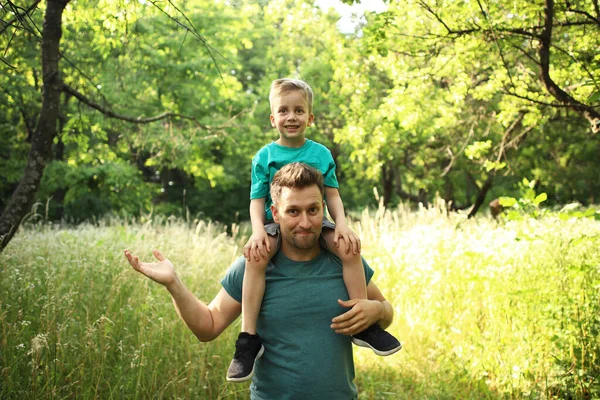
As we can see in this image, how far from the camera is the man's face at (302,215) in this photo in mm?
2373

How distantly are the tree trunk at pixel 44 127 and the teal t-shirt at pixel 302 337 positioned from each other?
130 inches

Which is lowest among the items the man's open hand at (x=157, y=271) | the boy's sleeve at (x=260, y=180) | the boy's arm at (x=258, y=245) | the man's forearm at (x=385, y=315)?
the man's forearm at (x=385, y=315)

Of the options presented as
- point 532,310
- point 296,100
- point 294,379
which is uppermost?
point 296,100

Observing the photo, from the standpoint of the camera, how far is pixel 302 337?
2.38 m

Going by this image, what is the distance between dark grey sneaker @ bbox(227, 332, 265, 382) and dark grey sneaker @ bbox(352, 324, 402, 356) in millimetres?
467

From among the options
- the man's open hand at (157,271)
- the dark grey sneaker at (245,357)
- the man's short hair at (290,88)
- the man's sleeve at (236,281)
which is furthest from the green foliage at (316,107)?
the dark grey sneaker at (245,357)

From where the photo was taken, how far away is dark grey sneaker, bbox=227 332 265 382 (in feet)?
7.63

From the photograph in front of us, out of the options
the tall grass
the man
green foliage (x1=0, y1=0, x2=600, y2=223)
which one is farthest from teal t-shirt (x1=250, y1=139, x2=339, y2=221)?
green foliage (x1=0, y1=0, x2=600, y2=223)

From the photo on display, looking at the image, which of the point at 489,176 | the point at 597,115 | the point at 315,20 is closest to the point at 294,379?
the point at 597,115

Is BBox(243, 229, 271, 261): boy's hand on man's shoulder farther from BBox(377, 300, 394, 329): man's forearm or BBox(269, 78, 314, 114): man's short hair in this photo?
BBox(269, 78, 314, 114): man's short hair

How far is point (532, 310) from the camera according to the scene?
4.59 meters

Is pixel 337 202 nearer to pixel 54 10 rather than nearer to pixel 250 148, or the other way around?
pixel 54 10

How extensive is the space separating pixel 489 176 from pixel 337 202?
508 inches

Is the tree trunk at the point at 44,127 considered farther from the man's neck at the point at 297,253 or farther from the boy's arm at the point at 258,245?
the man's neck at the point at 297,253
